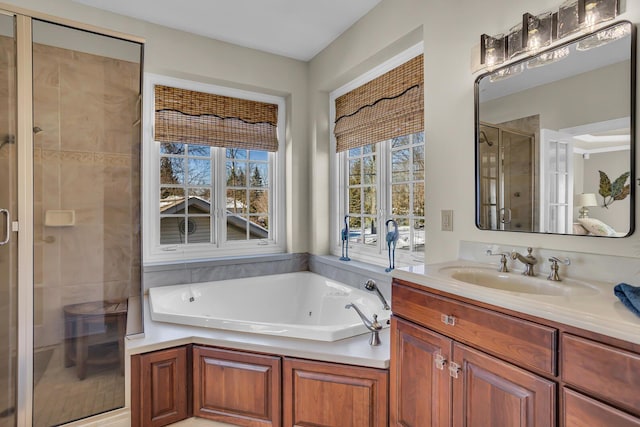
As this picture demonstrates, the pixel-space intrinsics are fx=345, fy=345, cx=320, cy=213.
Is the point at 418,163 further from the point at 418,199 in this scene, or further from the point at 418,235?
the point at 418,235

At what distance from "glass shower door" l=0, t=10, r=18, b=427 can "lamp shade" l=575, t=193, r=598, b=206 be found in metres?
2.63

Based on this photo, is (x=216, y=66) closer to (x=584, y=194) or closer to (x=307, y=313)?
(x=307, y=313)

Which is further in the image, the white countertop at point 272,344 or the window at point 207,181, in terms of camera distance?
the window at point 207,181

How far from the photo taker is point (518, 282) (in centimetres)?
143

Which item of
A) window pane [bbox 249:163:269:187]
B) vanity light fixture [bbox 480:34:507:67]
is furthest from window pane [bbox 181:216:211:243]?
vanity light fixture [bbox 480:34:507:67]

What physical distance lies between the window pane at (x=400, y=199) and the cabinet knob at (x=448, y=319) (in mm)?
1304

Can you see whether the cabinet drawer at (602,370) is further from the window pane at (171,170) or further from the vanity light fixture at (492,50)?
the window pane at (171,170)

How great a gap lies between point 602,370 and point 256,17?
9.02 feet

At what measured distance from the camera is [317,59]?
3145mm

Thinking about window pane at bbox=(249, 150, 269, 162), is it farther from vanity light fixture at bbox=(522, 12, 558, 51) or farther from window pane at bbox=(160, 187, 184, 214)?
vanity light fixture at bbox=(522, 12, 558, 51)

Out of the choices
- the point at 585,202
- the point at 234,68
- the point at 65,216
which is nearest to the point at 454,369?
the point at 585,202

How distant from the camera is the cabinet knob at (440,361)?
50.4 inches

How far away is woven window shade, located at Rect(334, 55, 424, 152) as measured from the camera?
227 cm

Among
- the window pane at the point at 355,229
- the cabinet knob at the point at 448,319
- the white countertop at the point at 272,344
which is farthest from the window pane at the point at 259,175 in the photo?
the cabinet knob at the point at 448,319
